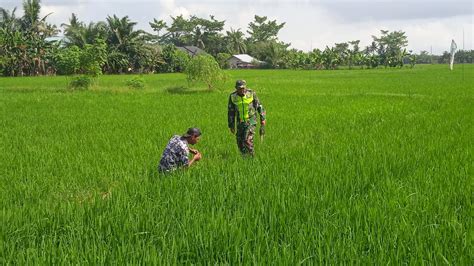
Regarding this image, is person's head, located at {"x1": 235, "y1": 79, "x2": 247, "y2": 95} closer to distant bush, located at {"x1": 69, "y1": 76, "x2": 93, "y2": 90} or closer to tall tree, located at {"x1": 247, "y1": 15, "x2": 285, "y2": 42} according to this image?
distant bush, located at {"x1": 69, "y1": 76, "x2": 93, "y2": 90}

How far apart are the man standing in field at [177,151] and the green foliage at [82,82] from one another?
15550mm

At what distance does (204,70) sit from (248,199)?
14819 millimetres

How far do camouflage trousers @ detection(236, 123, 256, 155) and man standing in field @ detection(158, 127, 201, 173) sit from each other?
48.1 inches

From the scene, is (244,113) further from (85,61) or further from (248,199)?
(85,61)

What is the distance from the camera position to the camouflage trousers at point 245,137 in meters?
5.62

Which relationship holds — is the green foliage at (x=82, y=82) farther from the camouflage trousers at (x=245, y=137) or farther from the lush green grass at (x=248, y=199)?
the camouflage trousers at (x=245, y=137)

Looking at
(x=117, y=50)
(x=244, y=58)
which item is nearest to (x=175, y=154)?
(x=117, y=50)

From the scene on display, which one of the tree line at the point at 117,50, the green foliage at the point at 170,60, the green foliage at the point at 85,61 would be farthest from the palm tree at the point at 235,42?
the green foliage at the point at 85,61

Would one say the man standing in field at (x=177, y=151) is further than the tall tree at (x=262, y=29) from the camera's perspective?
No

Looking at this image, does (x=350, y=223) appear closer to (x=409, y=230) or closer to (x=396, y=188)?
(x=409, y=230)

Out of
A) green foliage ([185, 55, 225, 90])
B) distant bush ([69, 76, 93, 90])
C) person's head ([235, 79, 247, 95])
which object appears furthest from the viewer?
distant bush ([69, 76, 93, 90])

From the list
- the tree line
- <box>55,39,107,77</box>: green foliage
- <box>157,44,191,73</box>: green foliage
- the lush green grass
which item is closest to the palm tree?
the tree line

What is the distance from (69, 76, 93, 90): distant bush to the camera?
Answer: 18.8 metres

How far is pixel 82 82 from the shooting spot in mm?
18828
